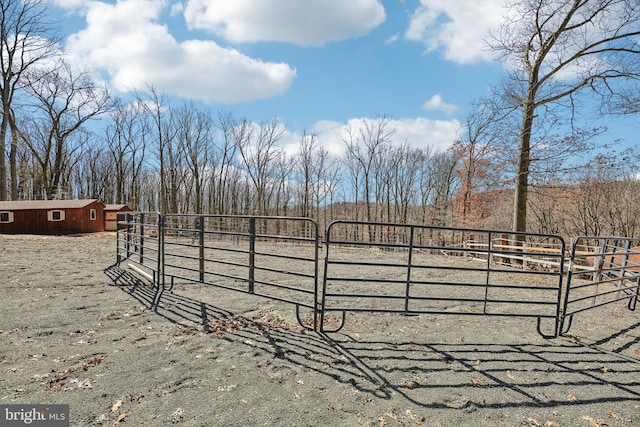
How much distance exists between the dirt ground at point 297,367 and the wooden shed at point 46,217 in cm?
2051

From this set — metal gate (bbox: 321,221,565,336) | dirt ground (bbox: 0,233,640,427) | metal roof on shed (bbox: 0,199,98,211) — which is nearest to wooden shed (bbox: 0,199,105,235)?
metal roof on shed (bbox: 0,199,98,211)

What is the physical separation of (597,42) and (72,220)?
2882 centimetres

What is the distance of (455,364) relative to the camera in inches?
137

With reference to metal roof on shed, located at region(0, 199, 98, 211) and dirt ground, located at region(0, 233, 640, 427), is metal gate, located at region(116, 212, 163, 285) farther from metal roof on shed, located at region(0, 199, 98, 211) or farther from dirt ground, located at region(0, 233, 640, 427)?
metal roof on shed, located at region(0, 199, 98, 211)

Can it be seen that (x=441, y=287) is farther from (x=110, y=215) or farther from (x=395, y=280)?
(x=110, y=215)

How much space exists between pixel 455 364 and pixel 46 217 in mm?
26185

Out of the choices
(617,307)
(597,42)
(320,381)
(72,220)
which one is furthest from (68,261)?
(597,42)

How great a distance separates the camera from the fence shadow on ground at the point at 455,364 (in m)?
2.88

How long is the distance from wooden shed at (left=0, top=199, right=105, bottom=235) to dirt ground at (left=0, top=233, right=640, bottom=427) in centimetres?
2051

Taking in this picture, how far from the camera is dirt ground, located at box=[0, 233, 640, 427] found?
8.47 ft

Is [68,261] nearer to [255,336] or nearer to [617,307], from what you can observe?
[255,336]

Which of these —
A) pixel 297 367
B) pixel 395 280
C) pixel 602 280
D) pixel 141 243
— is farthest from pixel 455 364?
pixel 141 243

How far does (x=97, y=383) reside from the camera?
2.86m

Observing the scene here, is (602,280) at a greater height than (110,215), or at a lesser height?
lesser
